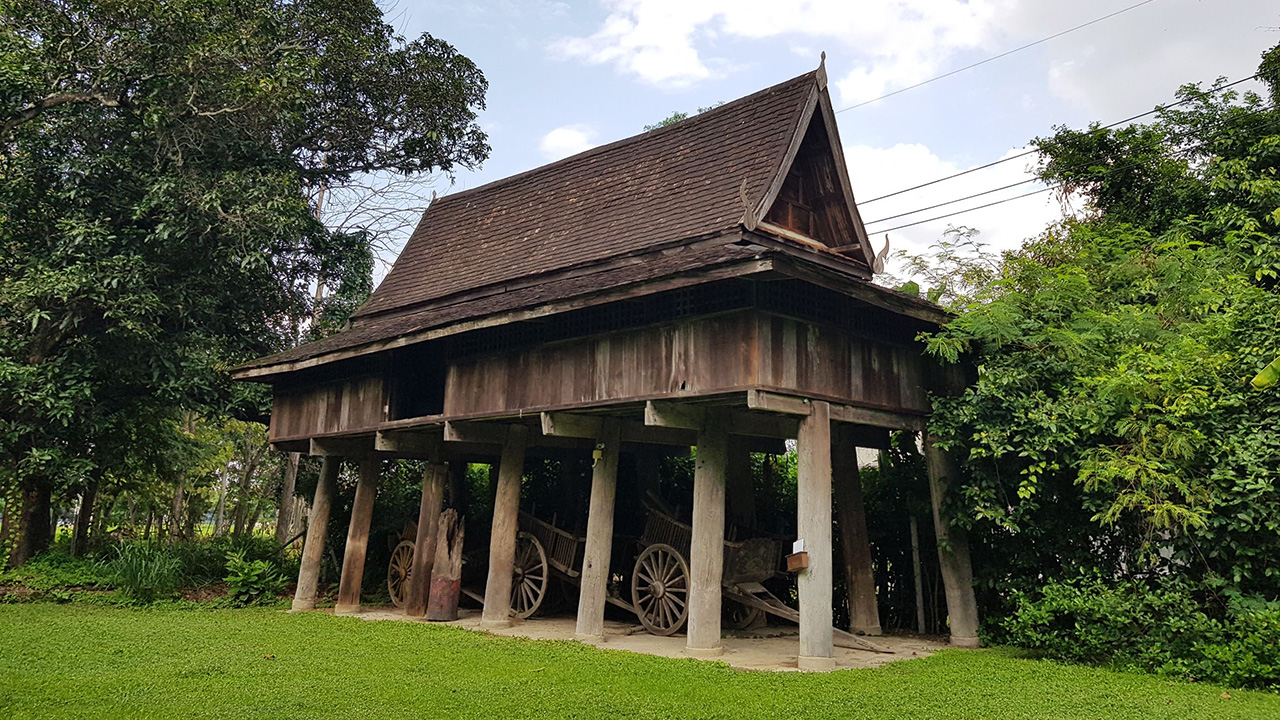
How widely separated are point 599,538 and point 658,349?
2.77 metres

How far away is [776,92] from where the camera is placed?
12727mm

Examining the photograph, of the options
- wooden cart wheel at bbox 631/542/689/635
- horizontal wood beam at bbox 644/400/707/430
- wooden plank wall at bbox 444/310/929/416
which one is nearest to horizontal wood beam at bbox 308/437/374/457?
wooden plank wall at bbox 444/310/929/416

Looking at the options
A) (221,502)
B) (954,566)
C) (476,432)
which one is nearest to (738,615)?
(954,566)

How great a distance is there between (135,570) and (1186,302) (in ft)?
52.7

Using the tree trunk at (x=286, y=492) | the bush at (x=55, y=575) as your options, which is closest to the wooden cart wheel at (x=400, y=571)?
the bush at (x=55, y=575)

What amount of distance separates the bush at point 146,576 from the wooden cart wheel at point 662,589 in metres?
8.47

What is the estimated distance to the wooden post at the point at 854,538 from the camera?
1216 centimetres

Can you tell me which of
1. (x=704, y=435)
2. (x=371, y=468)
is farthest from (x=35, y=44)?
(x=704, y=435)

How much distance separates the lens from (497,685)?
7.91 metres

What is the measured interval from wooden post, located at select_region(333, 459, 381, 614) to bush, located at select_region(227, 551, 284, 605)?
1.72m

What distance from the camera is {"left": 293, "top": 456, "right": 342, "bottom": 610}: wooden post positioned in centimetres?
1515

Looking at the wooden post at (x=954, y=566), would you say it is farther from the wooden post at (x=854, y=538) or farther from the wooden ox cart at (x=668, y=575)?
the wooden post at (x=854, y=538)

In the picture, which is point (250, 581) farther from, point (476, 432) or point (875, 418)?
point (875, 418)

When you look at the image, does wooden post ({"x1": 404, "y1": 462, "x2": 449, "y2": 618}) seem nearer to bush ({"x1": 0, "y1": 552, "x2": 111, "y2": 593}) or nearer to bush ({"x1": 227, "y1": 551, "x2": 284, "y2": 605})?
bush ({"x1": 227, "y1": 551, "x2": 284, "y2": 605})
